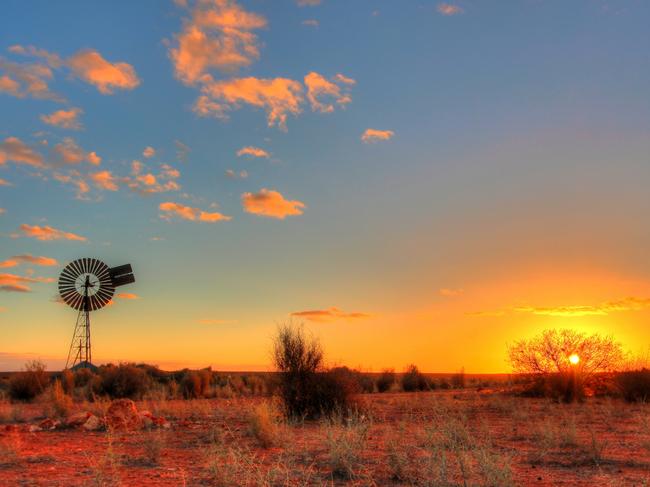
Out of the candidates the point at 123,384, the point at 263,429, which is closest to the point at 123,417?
the point at 263,429

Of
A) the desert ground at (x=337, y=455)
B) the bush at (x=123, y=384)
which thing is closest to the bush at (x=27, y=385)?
the bush at (x=123, y=384)

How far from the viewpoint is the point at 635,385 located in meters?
23.9

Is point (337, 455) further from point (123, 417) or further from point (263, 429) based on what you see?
point (123, 417)

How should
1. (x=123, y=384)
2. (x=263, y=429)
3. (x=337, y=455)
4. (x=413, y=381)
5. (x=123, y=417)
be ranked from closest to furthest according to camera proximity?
(x=337, y=455)
(x=263, y=429)
(x=123, y=417)
(x=123, y=384)
(x=413, y=381)

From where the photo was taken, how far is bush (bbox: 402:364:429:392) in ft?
119

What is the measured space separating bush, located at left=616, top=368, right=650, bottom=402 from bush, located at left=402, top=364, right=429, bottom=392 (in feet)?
45.4

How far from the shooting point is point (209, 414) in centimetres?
1959

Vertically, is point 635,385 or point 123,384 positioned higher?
point 123,384

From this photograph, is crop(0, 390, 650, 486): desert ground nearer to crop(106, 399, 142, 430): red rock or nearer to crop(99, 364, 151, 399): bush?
crop(106, 399, 142, 430): red rock

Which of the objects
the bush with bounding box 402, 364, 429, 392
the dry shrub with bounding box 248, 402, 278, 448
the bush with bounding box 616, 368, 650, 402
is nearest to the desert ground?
the dry shrub with bounding box 248, 402, 278, 448

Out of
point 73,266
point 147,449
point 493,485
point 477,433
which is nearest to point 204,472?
point 147,449

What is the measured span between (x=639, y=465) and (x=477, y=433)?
14.6 ft

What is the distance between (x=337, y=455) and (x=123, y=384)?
23.0m

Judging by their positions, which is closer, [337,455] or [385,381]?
[337,455]
